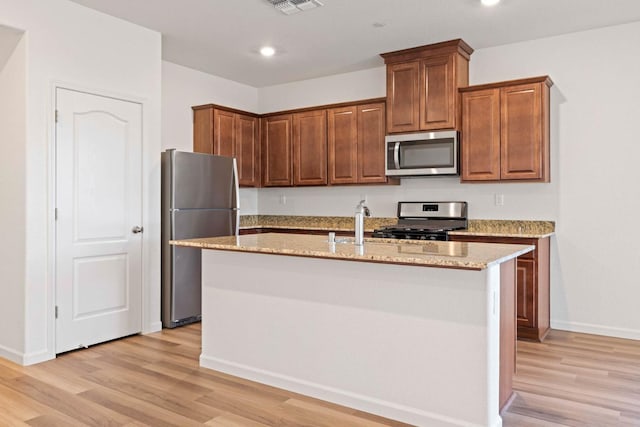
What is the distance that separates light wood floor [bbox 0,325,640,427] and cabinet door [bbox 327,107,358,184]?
2485mm

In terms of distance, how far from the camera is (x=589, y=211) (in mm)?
4309

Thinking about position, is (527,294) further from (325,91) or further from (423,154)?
(325,91)

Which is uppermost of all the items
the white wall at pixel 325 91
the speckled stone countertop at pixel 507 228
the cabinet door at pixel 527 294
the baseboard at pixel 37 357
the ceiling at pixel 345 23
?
the ceiling at pixel 345 23

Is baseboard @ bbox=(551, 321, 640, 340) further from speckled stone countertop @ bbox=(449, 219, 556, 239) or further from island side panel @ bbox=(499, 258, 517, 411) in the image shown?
island side panel @ bbox=(499, 258, 517, 411)

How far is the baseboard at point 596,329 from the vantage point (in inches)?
162

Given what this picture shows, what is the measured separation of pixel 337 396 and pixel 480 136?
2.85 meters

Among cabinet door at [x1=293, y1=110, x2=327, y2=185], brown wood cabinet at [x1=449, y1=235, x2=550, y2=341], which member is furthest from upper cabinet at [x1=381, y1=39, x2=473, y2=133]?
brown wood cabinet at [x1=449, y1=235, x2=550, y2=341]

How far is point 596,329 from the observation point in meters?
4.27

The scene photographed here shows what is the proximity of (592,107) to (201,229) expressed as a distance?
3729 mm

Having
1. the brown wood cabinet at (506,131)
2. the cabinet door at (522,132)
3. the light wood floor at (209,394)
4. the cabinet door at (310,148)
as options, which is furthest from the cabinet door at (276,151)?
the light wood floor at (209,394)

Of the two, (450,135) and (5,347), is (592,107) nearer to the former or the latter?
(450,135)

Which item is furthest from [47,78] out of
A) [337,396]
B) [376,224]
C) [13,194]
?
[376,224]

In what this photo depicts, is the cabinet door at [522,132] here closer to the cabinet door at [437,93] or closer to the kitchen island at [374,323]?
the cabinet door at [437,93]

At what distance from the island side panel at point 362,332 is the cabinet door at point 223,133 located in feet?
8.00
